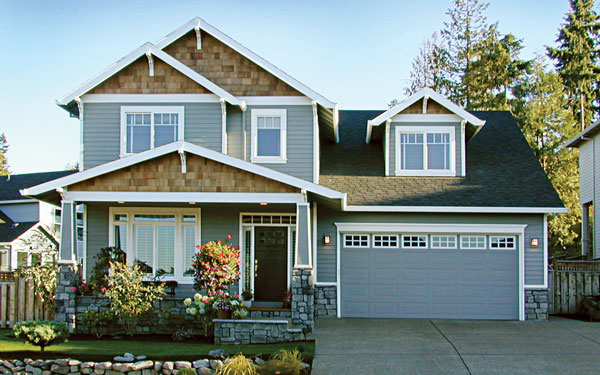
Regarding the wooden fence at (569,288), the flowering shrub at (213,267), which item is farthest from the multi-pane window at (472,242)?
the flowering shrub at (213,267)

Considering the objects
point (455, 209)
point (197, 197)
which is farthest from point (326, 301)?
point (197, 197)

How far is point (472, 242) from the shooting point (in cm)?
1566

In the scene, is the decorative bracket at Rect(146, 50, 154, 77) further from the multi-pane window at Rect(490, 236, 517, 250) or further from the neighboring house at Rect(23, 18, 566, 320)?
the multi-pane window at Rect(490, 236, 517, 250)

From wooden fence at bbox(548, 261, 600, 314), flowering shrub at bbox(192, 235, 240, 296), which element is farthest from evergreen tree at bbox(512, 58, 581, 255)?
flowering shrub at bbox(192, 235, 240, 296)

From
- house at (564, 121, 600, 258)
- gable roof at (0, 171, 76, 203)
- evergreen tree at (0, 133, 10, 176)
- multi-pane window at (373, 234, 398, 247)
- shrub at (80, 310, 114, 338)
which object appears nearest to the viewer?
shrub at (80, 310, 114, 338)

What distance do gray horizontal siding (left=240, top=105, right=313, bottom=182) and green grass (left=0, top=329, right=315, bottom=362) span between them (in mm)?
4852

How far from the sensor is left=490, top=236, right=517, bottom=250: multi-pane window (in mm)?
15609

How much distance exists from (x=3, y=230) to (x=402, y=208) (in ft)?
65.7

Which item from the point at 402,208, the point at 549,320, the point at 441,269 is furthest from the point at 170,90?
the point at 549,320

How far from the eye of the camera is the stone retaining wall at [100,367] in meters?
10.3

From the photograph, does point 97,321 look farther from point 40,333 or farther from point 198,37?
point 198,37

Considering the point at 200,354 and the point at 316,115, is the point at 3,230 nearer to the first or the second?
the point at 316,115

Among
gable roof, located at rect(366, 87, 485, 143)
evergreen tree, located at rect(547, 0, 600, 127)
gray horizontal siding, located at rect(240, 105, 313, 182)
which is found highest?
evergreen tree, located at rect(547, 0, 600, 127)

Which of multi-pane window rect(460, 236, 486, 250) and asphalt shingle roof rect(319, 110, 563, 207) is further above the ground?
asphalt shingle roof rect(319, 110, 563, 207)
